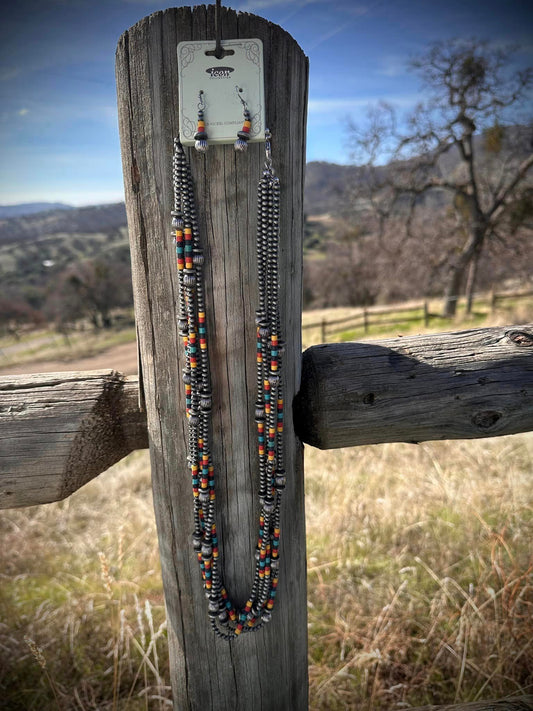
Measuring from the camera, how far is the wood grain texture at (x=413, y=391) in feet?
4.14

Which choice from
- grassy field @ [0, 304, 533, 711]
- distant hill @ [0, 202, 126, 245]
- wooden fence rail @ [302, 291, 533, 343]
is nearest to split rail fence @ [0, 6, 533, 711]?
grassy field @ [0, 304, 533, 711]

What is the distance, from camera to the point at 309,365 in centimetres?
129

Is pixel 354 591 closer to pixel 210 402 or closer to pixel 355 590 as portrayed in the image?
pixel 355 590

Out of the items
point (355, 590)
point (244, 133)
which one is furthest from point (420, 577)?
point (244, 133)

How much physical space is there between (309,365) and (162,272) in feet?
1.63

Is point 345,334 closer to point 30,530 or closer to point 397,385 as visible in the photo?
point 30,530

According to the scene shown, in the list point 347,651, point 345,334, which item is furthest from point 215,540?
point 345,334

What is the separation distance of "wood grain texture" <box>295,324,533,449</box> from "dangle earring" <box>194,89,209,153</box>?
644 millimetres

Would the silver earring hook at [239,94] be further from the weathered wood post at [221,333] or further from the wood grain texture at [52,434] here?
the wood grain texture at [52,434]

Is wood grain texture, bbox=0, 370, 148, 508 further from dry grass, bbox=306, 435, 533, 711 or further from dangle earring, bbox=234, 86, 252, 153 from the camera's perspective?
dry grass, bbox=306, 435, 533, 711

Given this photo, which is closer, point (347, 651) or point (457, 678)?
point (457, 678)

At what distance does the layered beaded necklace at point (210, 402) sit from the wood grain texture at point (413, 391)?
18 cm

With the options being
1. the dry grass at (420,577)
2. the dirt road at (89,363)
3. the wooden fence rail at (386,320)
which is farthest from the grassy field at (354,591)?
the dirt road at (89,363)

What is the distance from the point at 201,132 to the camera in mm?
922
